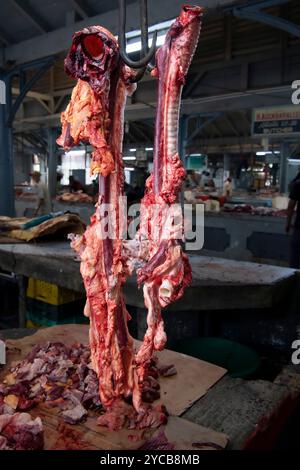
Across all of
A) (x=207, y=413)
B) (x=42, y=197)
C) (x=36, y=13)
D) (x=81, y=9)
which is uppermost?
(x=36, y=13)

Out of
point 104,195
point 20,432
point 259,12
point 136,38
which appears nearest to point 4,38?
point 136,38

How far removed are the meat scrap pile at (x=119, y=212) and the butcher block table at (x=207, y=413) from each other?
10 centimetres

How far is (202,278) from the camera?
3264 millimetres

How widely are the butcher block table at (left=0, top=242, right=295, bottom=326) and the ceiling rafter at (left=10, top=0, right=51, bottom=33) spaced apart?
377 cm

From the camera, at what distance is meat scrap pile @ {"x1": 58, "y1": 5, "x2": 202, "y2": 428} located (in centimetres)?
146

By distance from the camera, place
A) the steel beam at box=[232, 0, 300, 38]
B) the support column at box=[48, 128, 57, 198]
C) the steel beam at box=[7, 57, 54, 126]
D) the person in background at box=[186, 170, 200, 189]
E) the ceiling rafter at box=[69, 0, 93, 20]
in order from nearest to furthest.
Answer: the steel beam at box=[232, 0, 300, 38] → the ceiling rafter at box=[69, 0, 93, 20] → the steel beam at box=[7, 57, 54, 126] → the support column at box=[48, 128, 57, 198] → the person in background at box=[186, 170, 200, 189]

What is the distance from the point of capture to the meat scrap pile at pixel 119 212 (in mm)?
1456

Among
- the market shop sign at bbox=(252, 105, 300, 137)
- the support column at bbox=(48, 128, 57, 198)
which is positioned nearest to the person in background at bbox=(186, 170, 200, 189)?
the support column at bbox=(48, 128, 57, 198)

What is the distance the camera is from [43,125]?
1460 cm

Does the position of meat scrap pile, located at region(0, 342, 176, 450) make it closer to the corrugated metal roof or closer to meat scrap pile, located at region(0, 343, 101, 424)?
meat scrap pile, located at region(0, 343, 101, 424)

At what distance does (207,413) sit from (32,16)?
6496mm

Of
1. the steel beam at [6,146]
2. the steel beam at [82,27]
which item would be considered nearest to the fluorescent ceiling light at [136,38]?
the steel beam at [82,27]

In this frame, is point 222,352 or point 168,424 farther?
point 222,352

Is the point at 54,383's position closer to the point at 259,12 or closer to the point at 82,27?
the point at 259,12
